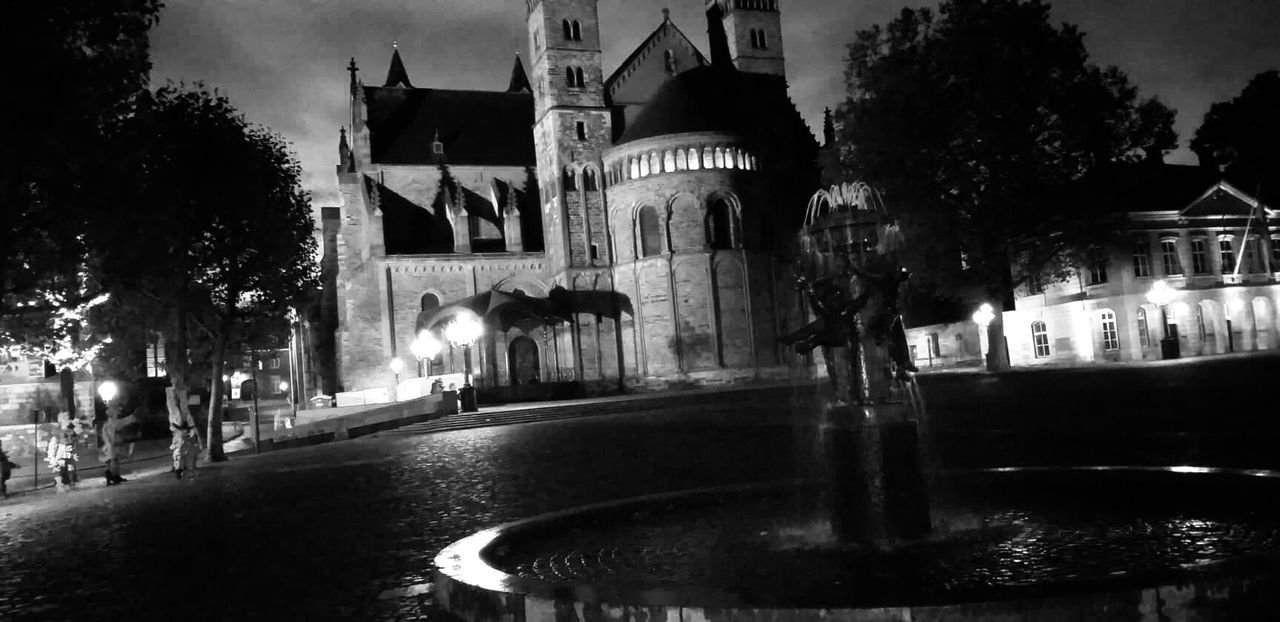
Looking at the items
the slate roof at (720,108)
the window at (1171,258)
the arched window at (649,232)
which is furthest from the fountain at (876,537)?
the slate roof at (720,108)

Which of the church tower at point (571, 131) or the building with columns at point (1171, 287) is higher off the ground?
the church tower at point (571, 131)

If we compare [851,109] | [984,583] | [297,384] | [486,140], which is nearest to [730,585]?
[984,583]

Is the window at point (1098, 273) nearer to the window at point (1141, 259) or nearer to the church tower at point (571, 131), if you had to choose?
the window at point (1141, 259)

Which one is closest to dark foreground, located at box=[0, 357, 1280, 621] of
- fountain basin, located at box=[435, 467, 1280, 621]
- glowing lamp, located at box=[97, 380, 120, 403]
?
fountain basin, located at box=[435, 467, 1280, 621]

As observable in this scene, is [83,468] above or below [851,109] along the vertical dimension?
below

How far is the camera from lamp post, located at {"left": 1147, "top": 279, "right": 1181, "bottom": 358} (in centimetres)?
3712

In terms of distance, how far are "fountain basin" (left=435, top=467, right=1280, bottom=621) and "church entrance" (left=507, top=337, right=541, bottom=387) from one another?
42.6 meters

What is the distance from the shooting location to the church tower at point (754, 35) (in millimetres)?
57281

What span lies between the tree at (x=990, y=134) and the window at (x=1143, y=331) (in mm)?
7071

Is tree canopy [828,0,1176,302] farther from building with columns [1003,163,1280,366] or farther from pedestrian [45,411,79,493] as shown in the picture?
pedestrian [45,411,79,493]

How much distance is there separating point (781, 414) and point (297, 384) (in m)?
58.2

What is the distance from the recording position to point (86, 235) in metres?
19.8

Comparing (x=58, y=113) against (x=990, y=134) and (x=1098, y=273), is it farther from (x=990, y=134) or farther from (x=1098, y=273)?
(x=1098, y=273)

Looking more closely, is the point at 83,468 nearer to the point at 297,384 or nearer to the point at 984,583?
the point at 984,583
